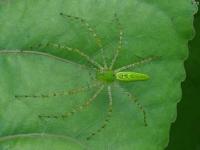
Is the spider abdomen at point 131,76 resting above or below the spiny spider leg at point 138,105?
above

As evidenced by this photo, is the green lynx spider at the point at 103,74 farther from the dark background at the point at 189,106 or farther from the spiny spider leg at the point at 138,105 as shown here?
the dark background at the point at 189,106

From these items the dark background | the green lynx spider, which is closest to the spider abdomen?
the green lynx spider

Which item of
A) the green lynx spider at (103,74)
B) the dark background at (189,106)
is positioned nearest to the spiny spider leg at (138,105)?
the green lynx spider at (103,74)

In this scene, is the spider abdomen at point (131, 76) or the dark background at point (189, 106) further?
the dark background at point (189, 106)

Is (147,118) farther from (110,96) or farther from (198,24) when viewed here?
A: (198,24)

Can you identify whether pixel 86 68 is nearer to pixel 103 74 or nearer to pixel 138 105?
pixel 103 74

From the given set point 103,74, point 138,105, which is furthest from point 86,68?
point 138,105

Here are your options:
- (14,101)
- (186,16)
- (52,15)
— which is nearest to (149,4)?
(186,16)

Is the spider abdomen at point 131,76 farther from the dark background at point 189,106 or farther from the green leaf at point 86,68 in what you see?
the dark background at point 189,106
